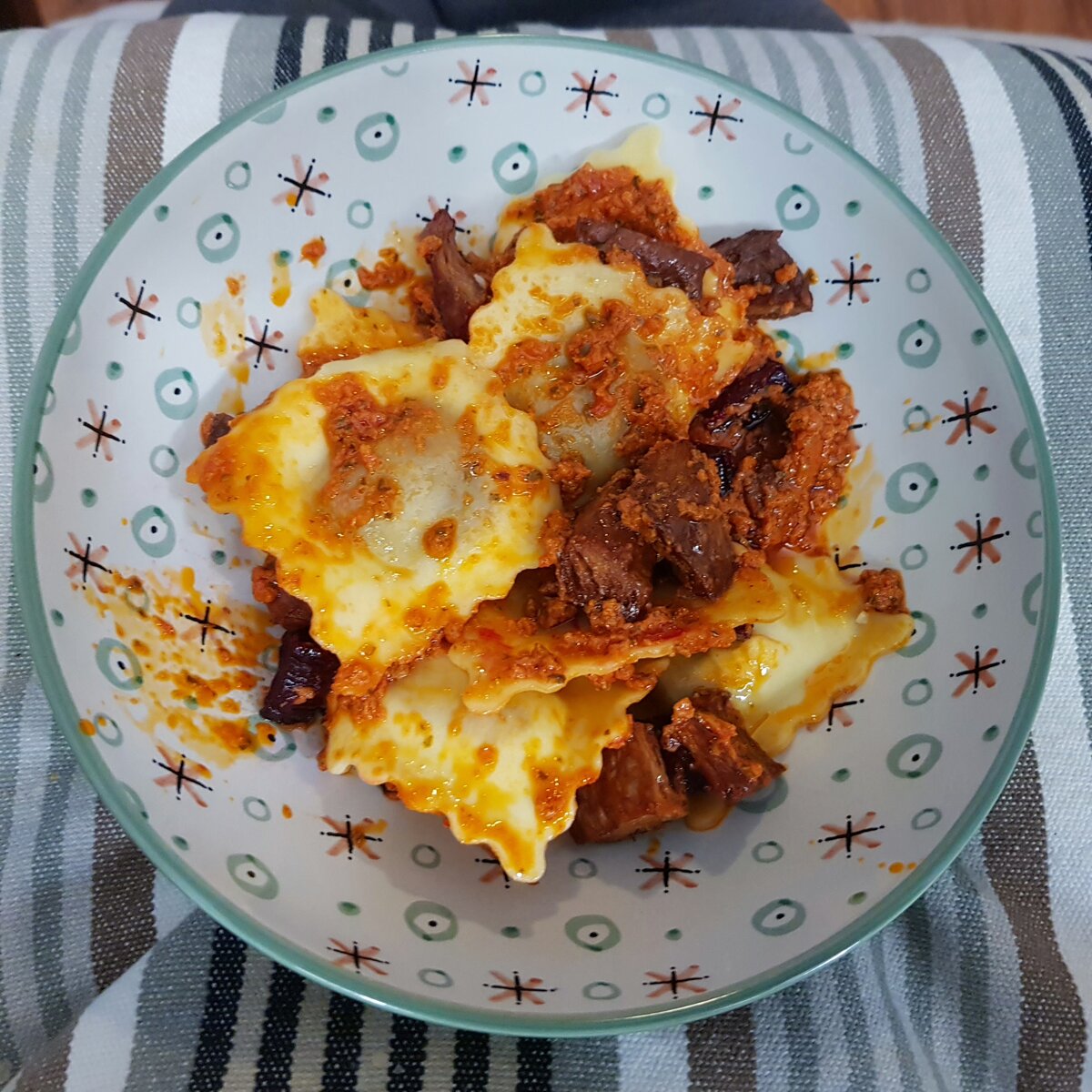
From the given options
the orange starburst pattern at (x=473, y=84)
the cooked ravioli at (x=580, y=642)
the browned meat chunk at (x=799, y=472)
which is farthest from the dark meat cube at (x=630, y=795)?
the orange starburst pattern at (x=473, y=84)

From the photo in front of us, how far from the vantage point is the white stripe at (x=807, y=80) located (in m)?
2.48

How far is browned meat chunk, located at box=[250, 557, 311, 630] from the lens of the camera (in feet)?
6.13

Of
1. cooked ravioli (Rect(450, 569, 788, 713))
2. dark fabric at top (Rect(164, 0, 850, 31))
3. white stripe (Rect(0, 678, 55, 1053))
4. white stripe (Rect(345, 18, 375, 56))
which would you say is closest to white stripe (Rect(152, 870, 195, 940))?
white stripe (Rect(0, 678, 55, 1053))

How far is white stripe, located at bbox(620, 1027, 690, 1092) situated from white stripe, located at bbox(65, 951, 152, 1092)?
1.04 m

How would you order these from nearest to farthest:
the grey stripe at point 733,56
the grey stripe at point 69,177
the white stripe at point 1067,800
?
the white stripe at point 1067,800, the grey stripe at point 69,177, the grey stripe at point 733,56

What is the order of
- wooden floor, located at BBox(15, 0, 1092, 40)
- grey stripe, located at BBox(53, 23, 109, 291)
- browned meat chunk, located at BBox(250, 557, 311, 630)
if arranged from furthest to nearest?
wooden floor, located at BBox(15, 0, 1092, 40), grey stripe, located at BBox(53, 23, 109, 291), browned meat chunk, located at BBox(250, 557, 311, 630)

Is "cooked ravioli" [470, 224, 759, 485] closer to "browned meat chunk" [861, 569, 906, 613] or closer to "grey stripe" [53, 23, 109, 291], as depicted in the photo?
"browned meat chunk" [861, 569, 906, 613]

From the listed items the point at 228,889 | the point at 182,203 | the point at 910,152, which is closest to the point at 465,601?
the point at 228,889

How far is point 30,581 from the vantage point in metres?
1.60

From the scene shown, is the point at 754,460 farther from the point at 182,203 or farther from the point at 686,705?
the point at 182,203

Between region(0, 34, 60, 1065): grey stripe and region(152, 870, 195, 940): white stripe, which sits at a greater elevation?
region(0, 34, 60, 1065): grey stripe

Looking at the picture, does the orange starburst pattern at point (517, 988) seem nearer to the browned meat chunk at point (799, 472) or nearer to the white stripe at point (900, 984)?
the white stripe at point (900, 984)

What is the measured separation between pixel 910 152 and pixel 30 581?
7.90 feet

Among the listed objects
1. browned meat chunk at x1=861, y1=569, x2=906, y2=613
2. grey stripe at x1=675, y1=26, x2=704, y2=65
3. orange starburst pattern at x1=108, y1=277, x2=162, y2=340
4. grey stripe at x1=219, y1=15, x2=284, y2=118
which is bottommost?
browned meat chunk at x1=861, y1=569, x2=906, y2=613
